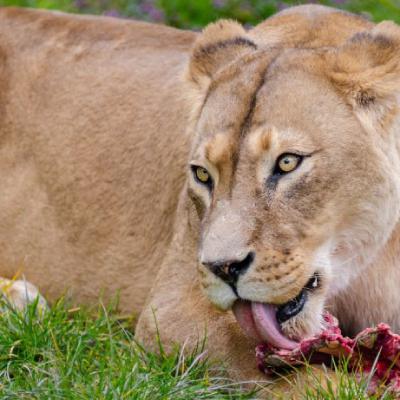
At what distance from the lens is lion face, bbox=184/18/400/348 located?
12.6 feet

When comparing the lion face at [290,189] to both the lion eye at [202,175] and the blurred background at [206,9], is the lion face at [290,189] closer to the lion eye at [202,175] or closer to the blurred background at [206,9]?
the lion eye at [202,175]

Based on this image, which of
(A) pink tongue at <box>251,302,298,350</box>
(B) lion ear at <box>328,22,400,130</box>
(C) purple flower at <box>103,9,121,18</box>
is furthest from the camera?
(C) purple flower at <box>103,9,121,18</box>

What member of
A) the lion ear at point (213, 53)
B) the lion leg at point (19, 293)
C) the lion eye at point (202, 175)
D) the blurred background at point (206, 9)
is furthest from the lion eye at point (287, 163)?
the blurred background at point (206, 9)

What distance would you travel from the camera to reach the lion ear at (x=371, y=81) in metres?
4.07

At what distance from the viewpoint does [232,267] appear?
379 cm

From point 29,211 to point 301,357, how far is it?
6.69 ft

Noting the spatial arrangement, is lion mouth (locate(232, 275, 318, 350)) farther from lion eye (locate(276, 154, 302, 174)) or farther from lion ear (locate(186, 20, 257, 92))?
lion ear (locate(186, 20, 257, 92))

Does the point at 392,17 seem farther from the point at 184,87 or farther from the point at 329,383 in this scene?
the point at 329,383

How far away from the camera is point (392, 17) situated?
298 inches

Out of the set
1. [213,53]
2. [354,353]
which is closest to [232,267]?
[354,353]

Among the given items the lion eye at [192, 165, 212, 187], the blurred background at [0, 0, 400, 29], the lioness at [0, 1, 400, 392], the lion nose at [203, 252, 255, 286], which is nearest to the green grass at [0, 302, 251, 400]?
the lioness at [0, 1, 400, 392]

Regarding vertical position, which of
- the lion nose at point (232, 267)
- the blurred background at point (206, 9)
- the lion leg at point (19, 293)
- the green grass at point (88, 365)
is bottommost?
the lion leg at point (19, 293)

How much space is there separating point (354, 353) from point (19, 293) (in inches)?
66.6

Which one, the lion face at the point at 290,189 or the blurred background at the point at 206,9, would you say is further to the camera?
the blurred background at the point at 206,9
